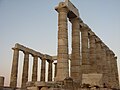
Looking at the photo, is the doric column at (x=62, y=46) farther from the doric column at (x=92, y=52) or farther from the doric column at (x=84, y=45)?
the doric column at (x=92, y=52)

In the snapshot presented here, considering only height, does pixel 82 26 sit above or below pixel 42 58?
above

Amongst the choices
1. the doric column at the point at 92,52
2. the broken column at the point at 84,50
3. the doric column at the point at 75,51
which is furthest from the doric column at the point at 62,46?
the doric column at the point at 92,52

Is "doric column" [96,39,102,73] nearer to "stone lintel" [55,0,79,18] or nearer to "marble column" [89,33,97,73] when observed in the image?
"marble column" [89,33,97,73]

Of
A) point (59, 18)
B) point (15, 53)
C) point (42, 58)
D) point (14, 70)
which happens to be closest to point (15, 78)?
point (14, 70)

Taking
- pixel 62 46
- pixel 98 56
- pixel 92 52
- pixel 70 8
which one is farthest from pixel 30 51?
pixel 62 46

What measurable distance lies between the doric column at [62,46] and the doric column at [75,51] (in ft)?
7.83

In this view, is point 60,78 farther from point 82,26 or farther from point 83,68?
point 82,26

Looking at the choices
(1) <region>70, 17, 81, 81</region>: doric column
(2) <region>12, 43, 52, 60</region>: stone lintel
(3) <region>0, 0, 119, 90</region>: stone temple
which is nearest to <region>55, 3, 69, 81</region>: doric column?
(3) <region>0, 0, 119, 90</region>: stone temple

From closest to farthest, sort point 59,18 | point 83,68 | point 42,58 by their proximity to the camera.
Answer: point 59,18 < point 83,68 < point 42,58

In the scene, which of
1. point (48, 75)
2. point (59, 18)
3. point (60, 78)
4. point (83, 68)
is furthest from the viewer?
point (48, 75)

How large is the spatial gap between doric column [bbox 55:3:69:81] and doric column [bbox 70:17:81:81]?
2387 millimetres

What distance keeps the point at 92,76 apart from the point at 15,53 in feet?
64.4

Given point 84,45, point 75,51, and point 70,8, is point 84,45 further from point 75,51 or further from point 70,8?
point 70,8

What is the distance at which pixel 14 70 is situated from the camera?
1133 inches
